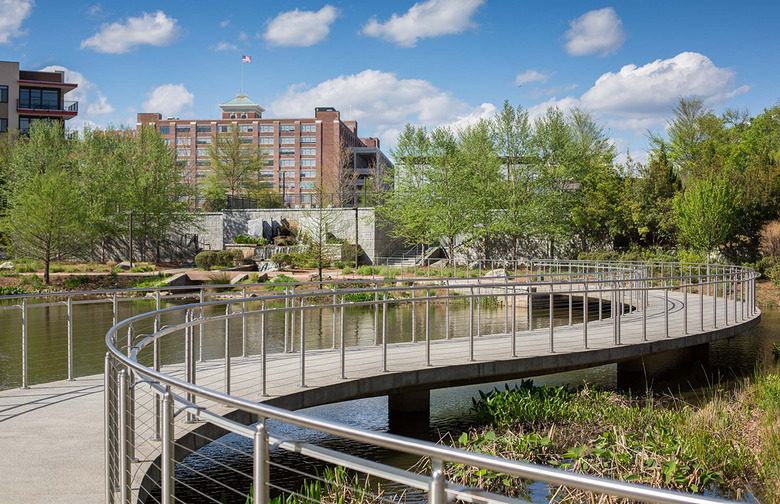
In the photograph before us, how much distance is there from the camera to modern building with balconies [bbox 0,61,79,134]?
5903 cm

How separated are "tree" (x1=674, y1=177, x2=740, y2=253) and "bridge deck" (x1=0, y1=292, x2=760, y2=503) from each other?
1922cm

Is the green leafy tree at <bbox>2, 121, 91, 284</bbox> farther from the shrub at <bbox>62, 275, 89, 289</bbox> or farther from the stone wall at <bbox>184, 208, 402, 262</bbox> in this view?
the stone wall at <bbox>184, 208, 402, 262</bbox>

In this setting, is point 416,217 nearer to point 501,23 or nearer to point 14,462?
point 501,23

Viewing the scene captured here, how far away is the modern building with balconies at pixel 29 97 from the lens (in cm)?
5903

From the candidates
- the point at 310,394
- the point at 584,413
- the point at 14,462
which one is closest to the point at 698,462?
the point at 584,413

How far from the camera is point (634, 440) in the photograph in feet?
25.1

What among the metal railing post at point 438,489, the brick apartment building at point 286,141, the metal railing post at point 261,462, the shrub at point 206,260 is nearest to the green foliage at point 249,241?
the shrub at point 206,260

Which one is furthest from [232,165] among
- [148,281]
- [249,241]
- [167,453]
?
[167,453]

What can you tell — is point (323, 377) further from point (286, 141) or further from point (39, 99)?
point (286, 141)

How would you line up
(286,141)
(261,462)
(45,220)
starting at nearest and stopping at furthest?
(261,462), (45,220), (286,141)

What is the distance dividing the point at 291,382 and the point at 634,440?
13.8 ft

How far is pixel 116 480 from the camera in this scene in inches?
174

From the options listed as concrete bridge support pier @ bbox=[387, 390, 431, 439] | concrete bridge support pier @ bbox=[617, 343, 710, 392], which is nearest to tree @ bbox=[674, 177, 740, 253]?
concrete bridge support pier @ bbox=[617, 343, 710, 392]

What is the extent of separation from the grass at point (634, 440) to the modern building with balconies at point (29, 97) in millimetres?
60549
